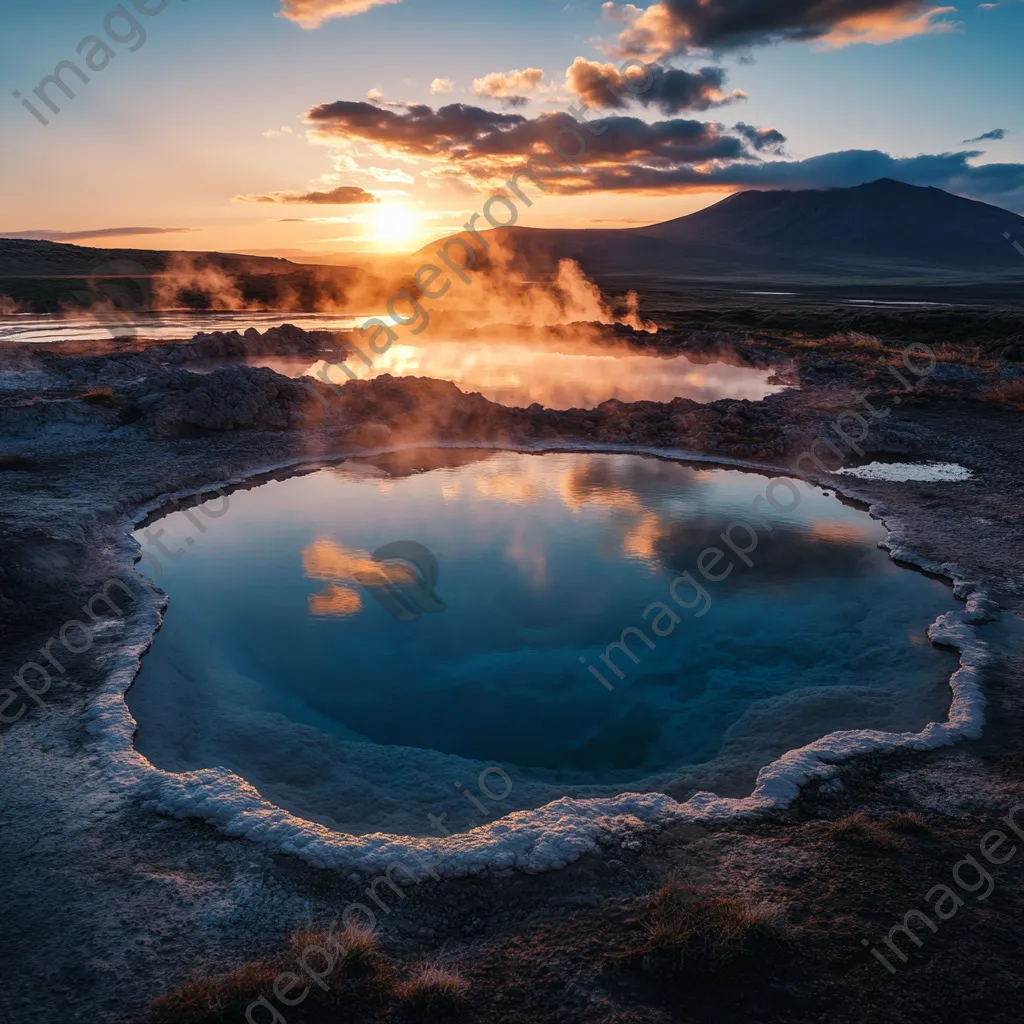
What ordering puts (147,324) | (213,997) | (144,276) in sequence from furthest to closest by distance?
(144,276), (147,324), (213,997)

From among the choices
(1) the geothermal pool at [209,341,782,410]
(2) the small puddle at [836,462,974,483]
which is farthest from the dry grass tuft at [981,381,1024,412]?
(1) the geothermal pool at [209,341,782,410]

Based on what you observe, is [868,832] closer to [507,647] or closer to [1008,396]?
[507,647]

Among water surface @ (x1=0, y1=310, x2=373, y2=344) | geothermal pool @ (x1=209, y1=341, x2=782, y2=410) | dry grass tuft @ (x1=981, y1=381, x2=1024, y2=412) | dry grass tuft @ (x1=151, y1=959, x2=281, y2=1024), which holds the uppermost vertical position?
water surface @ (x1=0, y1=310, x2=373, y2=344)

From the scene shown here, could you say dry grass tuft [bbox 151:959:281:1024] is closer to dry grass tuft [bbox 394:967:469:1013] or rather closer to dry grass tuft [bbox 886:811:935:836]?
dry grass tuft [bbox 394:967:469:1013]

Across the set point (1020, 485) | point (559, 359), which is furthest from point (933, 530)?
point (559, 359)

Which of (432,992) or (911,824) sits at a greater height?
(432,992)

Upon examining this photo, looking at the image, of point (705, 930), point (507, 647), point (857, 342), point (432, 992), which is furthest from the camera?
point (857, 342)

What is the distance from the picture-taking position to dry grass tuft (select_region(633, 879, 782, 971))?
464 centimetres

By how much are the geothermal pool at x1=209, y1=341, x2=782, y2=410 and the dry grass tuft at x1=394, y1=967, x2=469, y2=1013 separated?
700 inches

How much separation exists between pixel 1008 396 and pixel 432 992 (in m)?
23.1

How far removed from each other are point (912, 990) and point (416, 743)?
482cm

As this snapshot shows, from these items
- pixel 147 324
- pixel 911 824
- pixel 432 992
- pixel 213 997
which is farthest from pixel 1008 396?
pixel 147 324

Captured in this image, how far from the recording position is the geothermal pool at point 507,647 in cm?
731

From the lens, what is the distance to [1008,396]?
2089 centimetres
